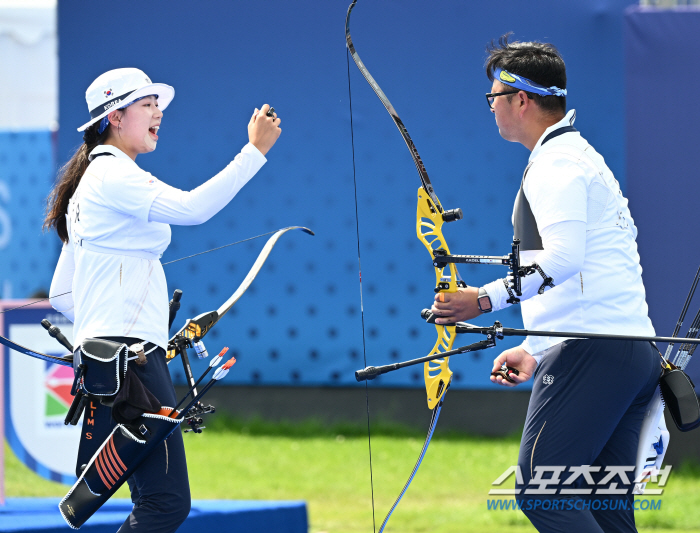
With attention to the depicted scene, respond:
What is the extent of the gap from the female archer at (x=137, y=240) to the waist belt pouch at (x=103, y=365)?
5cm

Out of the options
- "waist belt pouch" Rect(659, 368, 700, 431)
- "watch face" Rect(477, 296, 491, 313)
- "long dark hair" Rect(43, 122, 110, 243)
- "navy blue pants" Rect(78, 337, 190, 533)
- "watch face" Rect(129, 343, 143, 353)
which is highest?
"long dark hair" Rect(43, 122, 110, 243)

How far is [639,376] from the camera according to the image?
7.56 ft

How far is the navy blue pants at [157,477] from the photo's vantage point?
7.84 feet

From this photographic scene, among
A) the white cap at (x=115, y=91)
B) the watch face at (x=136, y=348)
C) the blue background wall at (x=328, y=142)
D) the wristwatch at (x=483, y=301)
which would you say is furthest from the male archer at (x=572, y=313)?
the blue background wall at (x=328, y=142)

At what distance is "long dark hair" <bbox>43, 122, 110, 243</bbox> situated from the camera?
8.60 feet

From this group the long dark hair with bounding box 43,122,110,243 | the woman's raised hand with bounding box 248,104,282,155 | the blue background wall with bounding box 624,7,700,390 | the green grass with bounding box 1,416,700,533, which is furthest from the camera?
the blue background wall with bounding box 624,7,700,390

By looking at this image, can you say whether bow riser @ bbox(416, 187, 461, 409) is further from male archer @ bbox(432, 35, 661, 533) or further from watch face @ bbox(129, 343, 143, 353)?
watch face @ bbox(129, 343, 143, 353)

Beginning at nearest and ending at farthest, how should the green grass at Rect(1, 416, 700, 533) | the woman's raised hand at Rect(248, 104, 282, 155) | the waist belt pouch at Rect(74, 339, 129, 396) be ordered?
the waist belt pouch at Rect(74, 339, 129, 396)
the woman's raised hand at Rect(248, 104, 282, 155)
the green grass at Rect(1, 416, 700, 533)

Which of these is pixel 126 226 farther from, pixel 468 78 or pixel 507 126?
pixel 468 78

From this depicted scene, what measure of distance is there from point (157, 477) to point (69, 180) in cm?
91

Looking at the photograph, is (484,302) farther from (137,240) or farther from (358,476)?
(358,476)

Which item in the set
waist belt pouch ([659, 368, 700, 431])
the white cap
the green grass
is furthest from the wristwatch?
the green grass

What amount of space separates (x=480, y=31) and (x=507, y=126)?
130 inches

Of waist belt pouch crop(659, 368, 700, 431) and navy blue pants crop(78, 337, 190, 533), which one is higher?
waist belt pouch crop(659, 368, 700, 431)
